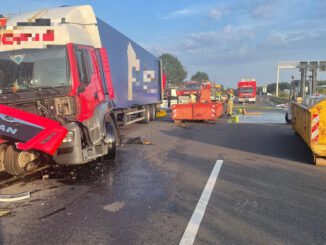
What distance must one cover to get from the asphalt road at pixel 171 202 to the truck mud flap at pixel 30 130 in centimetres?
87

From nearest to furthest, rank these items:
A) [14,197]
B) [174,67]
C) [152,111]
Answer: [14,197], [152,111], [174,67]

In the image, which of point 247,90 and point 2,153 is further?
point 247,90

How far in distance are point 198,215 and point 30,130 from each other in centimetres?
297

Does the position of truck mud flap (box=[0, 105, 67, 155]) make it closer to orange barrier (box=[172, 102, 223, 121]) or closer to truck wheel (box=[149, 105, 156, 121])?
orange barrier (box=[172, 102, 223, 121])

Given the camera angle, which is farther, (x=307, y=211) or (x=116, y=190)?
(x=116, y=190)

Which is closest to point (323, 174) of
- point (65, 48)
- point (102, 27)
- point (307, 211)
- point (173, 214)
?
point (307, 211)

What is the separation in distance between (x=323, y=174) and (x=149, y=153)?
4540 millimetres

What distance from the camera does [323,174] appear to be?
754cm

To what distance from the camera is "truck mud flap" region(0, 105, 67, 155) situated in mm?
5887

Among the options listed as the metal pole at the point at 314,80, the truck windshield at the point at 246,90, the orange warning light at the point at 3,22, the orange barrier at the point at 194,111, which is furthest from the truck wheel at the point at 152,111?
the truck windshield at the point at 246,90

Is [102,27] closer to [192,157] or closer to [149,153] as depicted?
[149,153]

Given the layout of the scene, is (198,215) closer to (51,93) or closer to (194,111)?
(51,93)

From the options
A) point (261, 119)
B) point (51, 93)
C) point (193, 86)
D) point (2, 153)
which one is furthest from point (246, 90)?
point (2, 153)

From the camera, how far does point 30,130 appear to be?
5953 mm
